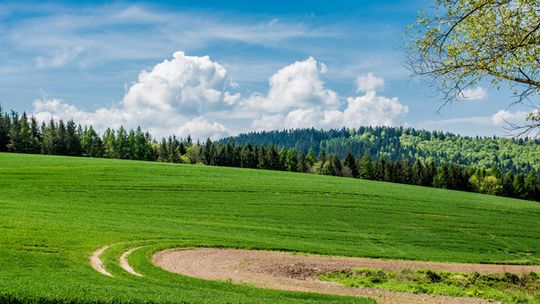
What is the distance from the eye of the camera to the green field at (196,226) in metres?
19.1

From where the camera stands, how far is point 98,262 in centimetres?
2456

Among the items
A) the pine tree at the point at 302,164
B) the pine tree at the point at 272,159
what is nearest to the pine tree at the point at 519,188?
the pine tree at the point at 302,164

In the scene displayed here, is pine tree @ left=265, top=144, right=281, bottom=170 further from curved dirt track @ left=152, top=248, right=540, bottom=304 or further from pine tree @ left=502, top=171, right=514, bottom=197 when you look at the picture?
curved dirt track @ left=152, top=248, right=540, bottom=304

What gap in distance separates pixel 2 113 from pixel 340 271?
525 ft

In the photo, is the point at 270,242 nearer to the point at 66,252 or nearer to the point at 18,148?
the point at 66,252

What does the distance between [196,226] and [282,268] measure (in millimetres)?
15610

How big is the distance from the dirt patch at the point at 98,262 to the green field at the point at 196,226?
49 centimetres

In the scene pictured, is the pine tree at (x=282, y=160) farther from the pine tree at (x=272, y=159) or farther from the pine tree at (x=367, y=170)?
the pine tree at (x=367, y=170)

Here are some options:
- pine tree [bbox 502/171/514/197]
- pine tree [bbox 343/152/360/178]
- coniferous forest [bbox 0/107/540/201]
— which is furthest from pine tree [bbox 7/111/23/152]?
pine tree [bbox 502/171/514/197]

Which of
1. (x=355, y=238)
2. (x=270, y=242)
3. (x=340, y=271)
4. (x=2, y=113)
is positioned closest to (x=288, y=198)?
(x=355, y=238)

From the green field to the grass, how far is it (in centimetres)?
676

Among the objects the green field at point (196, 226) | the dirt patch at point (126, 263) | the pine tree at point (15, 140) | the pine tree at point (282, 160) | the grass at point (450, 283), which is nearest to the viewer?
the green field at point (196, 226)

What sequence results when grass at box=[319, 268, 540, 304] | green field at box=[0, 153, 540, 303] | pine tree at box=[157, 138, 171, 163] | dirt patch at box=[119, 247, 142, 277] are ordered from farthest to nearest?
pine tree at box=[157, 138, 171, 163] < grass at box=[319, 268, 540, 304] < dirt patch at box=[119, 247, 142, 277] < green field at box=[0, 153, 540, 303]

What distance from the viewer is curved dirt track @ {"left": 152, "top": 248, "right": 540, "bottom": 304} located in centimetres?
2247
